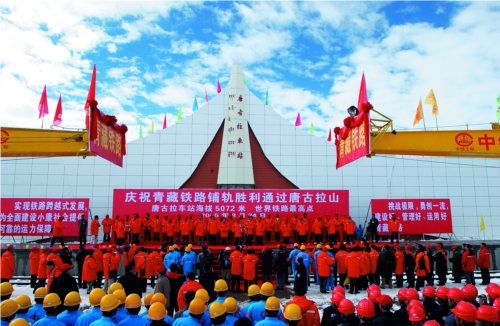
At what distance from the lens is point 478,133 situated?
26.7 ft

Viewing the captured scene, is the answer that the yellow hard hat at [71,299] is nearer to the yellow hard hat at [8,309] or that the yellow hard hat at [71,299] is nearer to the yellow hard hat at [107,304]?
the yellow hard hat at [8,309]

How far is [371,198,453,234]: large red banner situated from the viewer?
635 inches

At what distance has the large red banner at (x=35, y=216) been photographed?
15.3 metres

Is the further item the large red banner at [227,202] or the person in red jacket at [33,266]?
the large red banner at [227,202]

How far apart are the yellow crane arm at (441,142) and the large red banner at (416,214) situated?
8383mm

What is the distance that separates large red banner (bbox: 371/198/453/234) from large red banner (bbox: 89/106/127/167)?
37.3 ft

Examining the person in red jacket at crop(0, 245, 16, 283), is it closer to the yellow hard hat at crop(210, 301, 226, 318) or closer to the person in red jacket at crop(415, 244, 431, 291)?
the yellow hard hat at crop(210, 301, 226, 318)

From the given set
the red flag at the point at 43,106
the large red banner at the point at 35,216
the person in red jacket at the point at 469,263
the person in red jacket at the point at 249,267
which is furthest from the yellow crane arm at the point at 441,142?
the large red banner at the point at 35,216

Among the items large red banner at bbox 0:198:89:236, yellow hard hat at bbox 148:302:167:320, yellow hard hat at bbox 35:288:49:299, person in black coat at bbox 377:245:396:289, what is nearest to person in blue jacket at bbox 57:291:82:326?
yellow hard hat at bbox 35:288:49:299

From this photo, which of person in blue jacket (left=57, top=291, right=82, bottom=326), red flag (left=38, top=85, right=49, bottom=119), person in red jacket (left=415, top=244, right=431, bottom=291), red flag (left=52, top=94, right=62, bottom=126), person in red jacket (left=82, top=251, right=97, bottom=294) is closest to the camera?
person in blue jacket (left=57, top=291, right=82, bottom=326)

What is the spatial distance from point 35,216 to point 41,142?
874cm

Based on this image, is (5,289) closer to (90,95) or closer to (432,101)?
(90,95)

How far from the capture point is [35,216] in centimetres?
1534

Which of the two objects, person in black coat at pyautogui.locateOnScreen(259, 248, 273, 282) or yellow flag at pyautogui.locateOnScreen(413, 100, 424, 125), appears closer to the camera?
person in black coat at pyautogui.locateOnScreen(259, 248, 273, 282)
